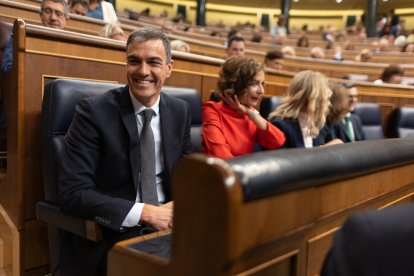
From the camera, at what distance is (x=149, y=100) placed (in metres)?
0.70

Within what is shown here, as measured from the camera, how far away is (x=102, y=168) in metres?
0.65

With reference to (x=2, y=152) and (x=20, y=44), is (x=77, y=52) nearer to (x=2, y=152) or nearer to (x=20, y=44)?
(x=20, y=44)

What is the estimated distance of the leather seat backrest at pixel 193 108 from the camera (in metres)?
0.89

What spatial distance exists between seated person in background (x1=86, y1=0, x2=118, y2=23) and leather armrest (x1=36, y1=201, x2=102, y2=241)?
5.86 feet

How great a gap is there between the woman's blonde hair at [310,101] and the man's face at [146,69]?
0.46 m

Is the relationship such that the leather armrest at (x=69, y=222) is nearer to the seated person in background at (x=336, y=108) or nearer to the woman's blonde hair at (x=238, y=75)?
the woman's blonde hair at (x=238, y=75)

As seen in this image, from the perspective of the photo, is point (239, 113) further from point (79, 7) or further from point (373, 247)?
point (79, 7)

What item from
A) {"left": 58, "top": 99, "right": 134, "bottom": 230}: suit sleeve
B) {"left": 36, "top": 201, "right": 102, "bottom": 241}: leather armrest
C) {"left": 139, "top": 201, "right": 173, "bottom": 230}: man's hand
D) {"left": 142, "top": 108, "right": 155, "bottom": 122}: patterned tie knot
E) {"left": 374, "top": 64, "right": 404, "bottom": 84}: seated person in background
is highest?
{"left": 374, "top": 64, "right": 404, "bottom": 84}: seated person in background

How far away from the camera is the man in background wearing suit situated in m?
0.59

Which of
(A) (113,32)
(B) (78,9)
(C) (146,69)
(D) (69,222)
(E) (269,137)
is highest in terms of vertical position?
(B) (78,9)

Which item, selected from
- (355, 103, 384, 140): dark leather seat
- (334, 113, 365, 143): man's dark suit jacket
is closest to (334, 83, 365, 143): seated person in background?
(334, 113, 365, 143): man's dark suit jacket

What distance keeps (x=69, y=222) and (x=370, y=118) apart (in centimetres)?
148

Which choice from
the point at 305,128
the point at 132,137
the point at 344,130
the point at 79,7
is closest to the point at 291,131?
the point at 305,128

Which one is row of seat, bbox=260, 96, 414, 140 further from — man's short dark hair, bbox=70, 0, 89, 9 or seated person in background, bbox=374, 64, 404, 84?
man's short dark hair, bbox=70, 0, 89, 9
